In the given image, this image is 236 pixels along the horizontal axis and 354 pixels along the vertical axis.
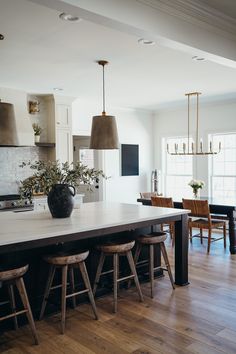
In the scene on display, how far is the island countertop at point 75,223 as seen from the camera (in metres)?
2.73

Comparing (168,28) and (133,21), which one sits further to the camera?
(168,28)

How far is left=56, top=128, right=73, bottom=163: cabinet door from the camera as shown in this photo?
6383 millimetres

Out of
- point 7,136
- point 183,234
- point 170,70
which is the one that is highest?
point 170,70

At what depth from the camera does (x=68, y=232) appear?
9.49ft

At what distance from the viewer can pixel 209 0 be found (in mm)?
2928

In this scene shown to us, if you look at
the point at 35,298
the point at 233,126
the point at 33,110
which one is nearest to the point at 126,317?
the point at 35,298

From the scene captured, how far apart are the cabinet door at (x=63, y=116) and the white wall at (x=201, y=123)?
2.59 meters

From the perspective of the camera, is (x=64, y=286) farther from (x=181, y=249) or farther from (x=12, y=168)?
(x=12, y=168)

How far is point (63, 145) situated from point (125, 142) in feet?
5.98

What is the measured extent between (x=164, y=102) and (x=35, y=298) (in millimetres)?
5341

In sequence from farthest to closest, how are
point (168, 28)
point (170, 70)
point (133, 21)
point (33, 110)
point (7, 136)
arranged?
point (33, 110) → point (170, 70) → point (7, 136) → point (168, 28) → point (133, 21)

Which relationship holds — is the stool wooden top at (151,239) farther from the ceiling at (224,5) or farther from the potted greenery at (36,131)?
the potted greenery at (36,131)

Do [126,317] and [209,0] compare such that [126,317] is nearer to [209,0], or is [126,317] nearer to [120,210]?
[120,210]

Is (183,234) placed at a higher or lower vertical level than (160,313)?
higher
